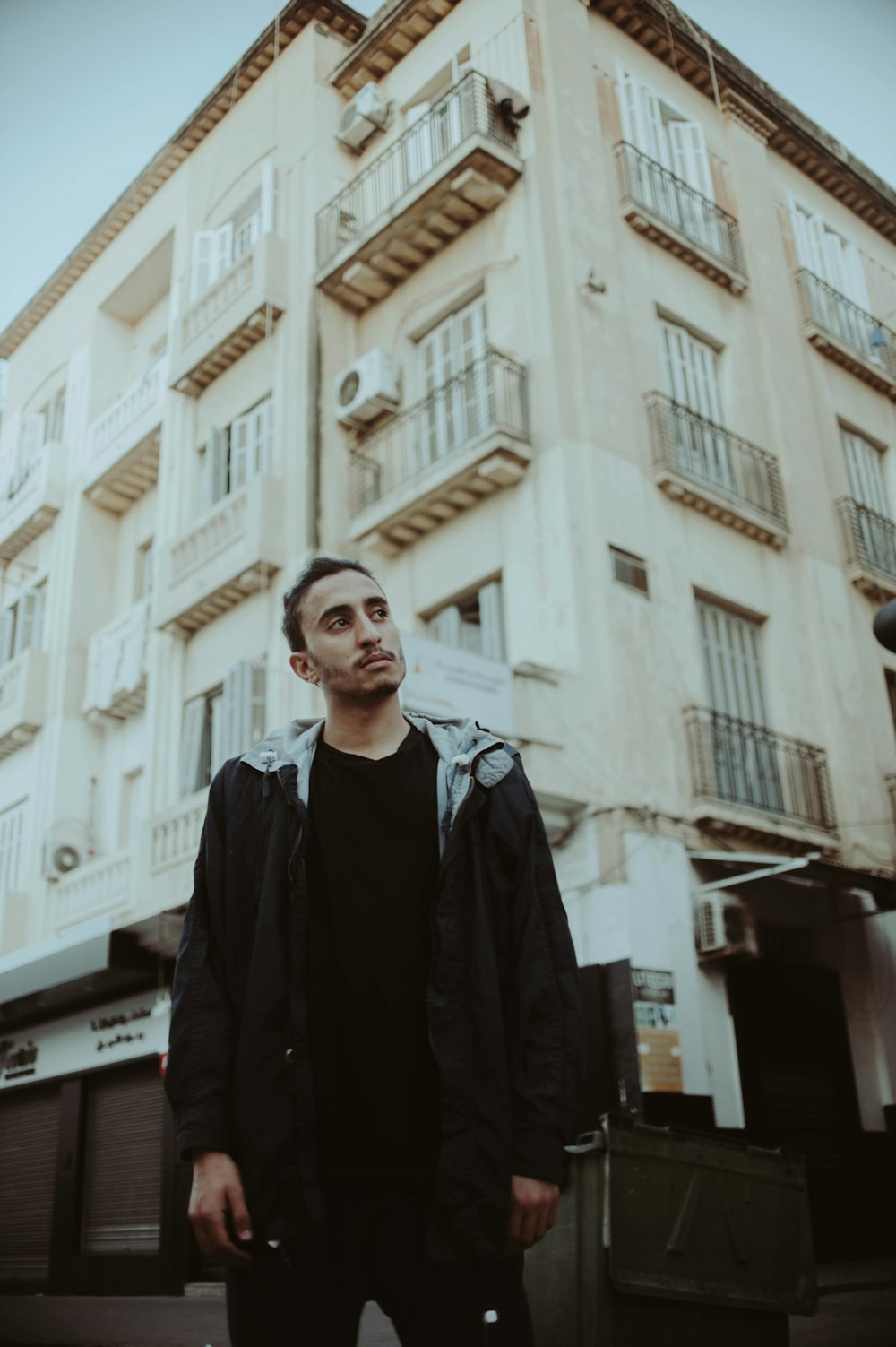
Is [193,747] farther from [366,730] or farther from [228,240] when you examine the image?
[366,730]

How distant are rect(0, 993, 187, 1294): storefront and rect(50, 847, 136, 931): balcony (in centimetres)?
125

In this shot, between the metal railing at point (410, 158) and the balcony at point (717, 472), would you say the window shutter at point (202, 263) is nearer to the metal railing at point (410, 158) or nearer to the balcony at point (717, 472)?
the metal railing at point (410, 158)

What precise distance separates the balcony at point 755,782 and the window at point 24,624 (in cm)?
1224

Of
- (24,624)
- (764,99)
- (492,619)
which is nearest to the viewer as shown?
(492,619)

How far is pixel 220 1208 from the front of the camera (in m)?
2.05

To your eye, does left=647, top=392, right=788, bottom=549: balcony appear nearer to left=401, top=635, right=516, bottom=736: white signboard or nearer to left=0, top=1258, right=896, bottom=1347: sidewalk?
left=401, top=635, right=516, bottom=736: white signboard

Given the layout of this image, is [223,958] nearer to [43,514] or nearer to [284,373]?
[284,373]

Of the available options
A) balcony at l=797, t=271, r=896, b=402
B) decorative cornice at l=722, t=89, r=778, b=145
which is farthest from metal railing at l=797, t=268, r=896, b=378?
decorative cornice at l=722, t=89, r=778, b=145

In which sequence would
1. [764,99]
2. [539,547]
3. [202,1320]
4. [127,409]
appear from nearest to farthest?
[202,1320]
[539,547]
[764,99]
[127,409]

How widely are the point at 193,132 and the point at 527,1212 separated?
66.6 ft

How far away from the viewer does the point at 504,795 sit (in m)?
2.41

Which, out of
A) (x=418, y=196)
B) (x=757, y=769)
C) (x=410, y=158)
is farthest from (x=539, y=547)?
(x=410, y=158)

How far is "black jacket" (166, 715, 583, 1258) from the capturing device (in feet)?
6.77

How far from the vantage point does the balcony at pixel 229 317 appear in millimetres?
16703
